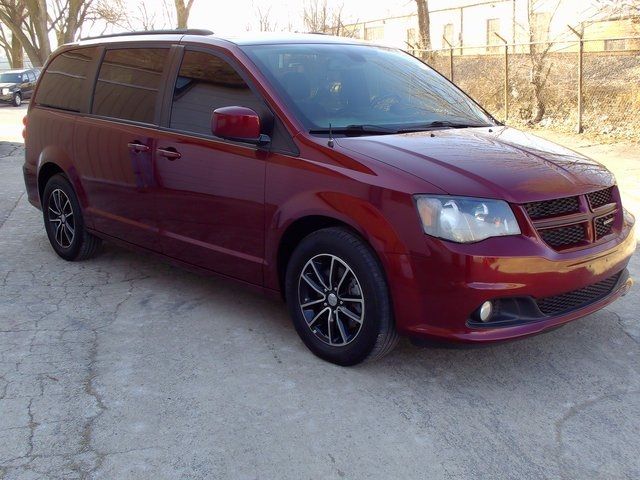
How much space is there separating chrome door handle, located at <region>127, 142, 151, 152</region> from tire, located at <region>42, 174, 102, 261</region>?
3.41ft

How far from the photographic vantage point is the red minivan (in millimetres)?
3547

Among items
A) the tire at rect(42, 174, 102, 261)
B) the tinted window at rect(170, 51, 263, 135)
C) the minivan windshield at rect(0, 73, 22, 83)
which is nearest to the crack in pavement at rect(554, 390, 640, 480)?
the tinted window at rect(170, 51, 263, 135)

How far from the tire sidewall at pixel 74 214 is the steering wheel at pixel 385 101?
8.72 feet

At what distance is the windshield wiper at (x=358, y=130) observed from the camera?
4155mm

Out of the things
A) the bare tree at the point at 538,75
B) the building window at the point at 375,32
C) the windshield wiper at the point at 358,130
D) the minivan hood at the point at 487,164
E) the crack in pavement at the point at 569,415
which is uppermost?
the building window at the point at 375,32

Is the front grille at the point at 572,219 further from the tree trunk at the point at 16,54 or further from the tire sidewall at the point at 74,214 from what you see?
the tree trunk at the point at 16,54

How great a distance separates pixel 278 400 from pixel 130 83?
110 inches

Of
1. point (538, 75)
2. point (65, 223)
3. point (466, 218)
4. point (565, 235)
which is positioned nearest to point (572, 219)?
point (565, 235)

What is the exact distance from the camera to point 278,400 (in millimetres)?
3686

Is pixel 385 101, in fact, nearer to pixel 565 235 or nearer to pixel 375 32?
pixel 565 235

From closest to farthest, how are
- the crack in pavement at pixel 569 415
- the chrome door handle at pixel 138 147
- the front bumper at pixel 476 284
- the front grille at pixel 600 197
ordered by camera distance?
the crack in pavement at pixel 569 415 < the front bumper at pixel 476 284 < the front grille at pixel 600 197 < the chrome door handle at pixel 138 147

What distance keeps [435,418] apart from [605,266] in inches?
48.5

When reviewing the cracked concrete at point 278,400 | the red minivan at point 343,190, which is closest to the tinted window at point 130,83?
the red minivan at point 343,190

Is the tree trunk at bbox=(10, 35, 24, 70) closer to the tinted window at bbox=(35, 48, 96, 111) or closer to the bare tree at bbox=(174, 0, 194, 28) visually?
the bare tree at bbox=(174, 0, 194, 28)
